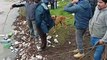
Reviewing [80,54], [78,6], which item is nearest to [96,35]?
[78,6]

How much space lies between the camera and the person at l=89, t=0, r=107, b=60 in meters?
5.79

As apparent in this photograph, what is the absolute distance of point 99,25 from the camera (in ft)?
19.6

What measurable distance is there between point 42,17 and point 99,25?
6.97 feet

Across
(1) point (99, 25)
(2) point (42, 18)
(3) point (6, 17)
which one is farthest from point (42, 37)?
(3) point (6, 17)

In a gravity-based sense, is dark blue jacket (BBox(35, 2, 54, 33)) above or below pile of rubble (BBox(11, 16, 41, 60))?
above

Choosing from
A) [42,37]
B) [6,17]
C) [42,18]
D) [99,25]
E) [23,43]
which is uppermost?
[99,25]

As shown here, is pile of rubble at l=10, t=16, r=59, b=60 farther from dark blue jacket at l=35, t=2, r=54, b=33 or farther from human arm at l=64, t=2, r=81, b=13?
human arm at l=64, t=2, r=81, b=13

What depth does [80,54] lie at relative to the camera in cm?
747

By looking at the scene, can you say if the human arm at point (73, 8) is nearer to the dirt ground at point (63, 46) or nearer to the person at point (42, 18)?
the person at point (42, 18)

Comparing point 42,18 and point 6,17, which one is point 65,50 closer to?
point 42,18

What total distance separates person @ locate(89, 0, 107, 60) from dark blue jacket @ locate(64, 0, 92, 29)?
73 cm

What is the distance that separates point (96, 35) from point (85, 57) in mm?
1598

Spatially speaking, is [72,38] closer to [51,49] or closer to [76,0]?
[51,49]

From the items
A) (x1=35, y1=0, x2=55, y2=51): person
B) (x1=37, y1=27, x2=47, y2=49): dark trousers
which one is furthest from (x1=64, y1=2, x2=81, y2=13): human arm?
(x1=37, y1=27, x2=47, y2=49): dark trousers
